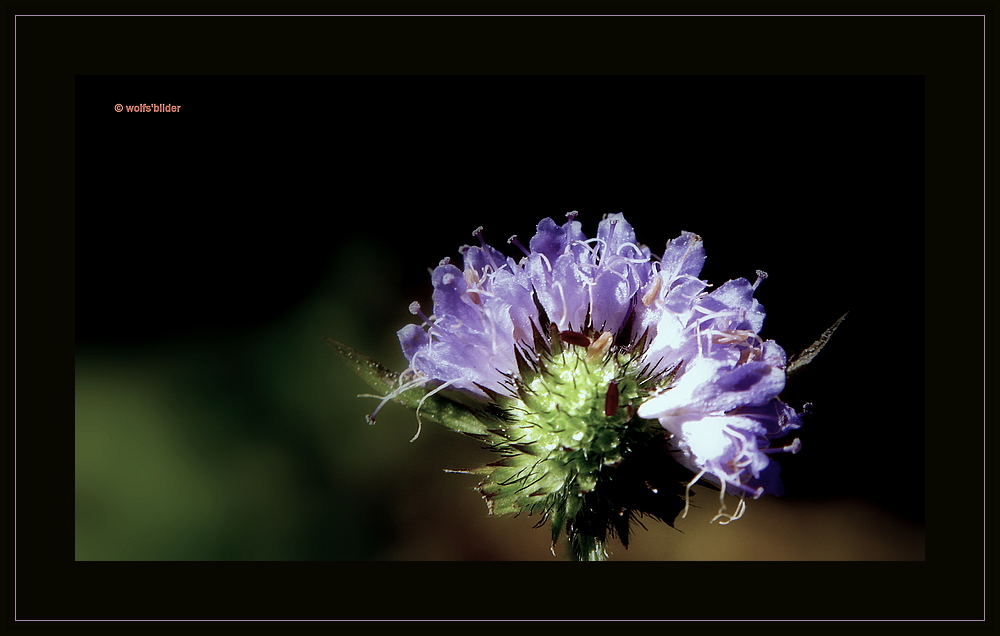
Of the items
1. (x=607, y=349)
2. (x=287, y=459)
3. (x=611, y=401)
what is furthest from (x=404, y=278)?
(x=611, y=401)

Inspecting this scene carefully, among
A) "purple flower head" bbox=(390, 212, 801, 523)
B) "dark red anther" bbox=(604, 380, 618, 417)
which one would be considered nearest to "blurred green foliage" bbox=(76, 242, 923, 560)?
"purple flower head" bbox=(390, 212, 801, 523)

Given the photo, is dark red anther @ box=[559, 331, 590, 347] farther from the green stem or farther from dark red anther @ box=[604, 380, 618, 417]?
the green stem

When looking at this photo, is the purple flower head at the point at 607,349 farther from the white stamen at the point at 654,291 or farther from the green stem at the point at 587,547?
the green stem at the point at 587,547

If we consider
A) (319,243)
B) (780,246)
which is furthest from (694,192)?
(319,243)

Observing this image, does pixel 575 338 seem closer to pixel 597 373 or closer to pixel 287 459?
pixel 597 373

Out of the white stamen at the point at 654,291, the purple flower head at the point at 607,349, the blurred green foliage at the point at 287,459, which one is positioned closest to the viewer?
the purple flower head at the point at 607,349

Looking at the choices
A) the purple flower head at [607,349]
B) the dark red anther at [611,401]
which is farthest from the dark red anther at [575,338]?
the dark red anther at [611,401]

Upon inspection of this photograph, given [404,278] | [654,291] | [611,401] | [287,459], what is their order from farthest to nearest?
1. [404,278]
2. [287,459]
3. [654,291]
4. [611,401]

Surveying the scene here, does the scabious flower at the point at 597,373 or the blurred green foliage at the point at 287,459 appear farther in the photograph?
the blurred green foliage at the point at 287,459
